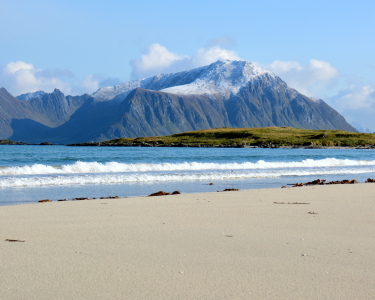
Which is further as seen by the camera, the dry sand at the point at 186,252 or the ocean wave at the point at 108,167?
the ocean wave at the point at 108,167

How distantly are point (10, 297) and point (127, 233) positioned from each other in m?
3.43

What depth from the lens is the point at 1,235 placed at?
7.85 m

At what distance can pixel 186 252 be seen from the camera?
6.72 meters

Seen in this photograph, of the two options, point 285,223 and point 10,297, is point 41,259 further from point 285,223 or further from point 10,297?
point 285,223

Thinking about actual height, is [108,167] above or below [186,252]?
above

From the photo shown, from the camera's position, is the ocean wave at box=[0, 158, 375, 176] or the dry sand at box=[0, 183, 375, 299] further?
the ocean wave at box=[0, 158, 375, 176]

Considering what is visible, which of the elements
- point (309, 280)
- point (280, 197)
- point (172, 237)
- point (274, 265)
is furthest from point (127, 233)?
point (280, 197)

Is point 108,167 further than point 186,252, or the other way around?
point 108,167

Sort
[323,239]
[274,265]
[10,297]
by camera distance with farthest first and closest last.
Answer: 1. [323,239]
2. [274,265]
3. [10,297]

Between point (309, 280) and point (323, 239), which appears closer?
point (309, 280)

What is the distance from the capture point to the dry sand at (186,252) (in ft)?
16.9

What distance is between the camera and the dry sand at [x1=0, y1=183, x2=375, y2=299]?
202 inches

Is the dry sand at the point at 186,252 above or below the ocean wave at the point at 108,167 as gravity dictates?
below

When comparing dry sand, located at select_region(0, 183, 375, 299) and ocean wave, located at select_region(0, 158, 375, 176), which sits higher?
ocean wave, located at select_region(0, 158, 375, 176)
